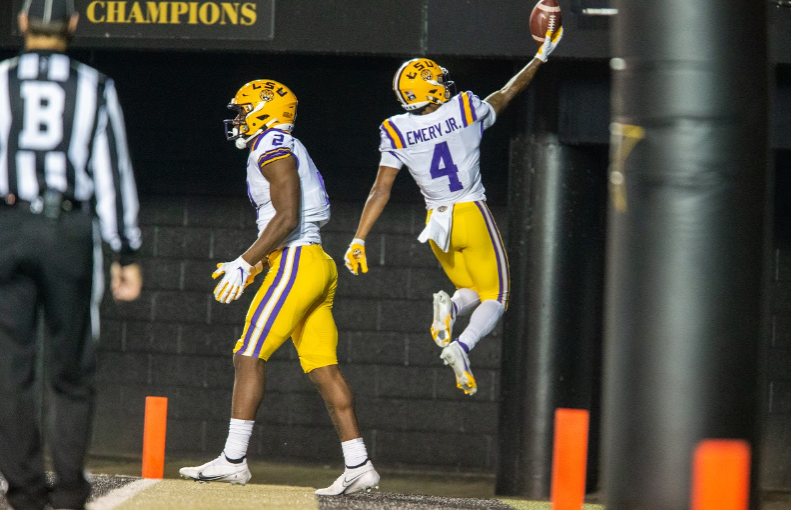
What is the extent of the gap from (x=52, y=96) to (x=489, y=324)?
11.3 feet

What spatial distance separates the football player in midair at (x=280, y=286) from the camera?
19.4 feet

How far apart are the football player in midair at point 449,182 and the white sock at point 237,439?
3.84 feet

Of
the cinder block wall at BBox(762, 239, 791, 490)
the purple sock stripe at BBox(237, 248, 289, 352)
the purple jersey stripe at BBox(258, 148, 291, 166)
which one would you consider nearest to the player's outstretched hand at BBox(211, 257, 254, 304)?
the purple sock stripe at BBox(237, 248, 289, 352)

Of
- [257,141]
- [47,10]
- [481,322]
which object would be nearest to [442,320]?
[481,322]

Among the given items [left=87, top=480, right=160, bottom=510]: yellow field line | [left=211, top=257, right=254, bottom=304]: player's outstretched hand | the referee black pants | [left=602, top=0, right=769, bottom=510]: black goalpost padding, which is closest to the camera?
the referee black pants

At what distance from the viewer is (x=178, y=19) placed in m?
8.04

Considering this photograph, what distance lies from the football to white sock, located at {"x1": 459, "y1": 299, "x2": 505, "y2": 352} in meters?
1.57

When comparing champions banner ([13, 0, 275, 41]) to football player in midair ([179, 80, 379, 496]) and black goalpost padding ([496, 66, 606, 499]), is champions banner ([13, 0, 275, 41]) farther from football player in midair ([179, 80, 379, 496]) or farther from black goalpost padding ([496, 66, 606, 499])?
black goalpost padding ([496, 66, 606, 499])

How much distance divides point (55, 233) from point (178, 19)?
449 cm

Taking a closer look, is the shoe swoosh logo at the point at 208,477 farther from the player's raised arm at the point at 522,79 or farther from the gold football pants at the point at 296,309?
the player's raised arm at the point at 522,79

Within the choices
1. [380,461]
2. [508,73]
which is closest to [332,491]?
[380,461]

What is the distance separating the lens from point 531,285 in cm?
836

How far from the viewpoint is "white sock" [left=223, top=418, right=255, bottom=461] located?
6.01m

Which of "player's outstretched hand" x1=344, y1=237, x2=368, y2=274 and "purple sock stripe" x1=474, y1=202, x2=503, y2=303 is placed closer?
"player's outstretched hand" x1=344, y1=237, x2=368, y2=274
